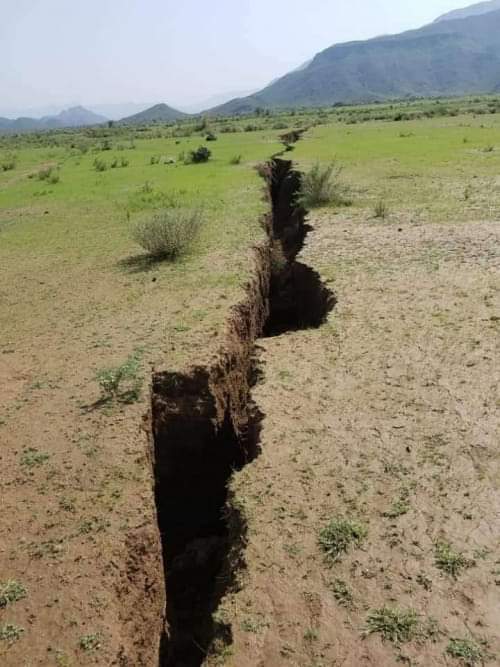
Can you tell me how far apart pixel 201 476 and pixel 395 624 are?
401 cm

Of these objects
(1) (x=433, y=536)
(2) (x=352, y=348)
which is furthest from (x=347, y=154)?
(1) (x=433, y=536)

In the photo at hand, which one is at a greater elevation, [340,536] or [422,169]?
[340,536]

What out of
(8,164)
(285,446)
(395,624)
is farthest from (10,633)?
(8,164)

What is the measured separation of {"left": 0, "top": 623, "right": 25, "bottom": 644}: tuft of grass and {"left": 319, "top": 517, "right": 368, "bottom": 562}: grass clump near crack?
2.28 metres

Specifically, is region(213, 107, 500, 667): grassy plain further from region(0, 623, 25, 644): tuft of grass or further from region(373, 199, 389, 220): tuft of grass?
region(373, 199, 389, 220): tuft of grass

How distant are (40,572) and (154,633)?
1.08 m

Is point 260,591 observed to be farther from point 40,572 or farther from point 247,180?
point 247,180

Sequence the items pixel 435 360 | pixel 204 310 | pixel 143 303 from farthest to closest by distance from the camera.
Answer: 1. pixel 143 303
2. pixel 204 310
3. pixel 435 360

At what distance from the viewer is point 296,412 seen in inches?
264

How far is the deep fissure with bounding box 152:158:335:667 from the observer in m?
5.55

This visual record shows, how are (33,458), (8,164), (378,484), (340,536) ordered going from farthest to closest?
(8,164) → (33,458) → (378,484) → (340,536)

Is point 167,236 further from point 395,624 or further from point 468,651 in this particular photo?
point 468,651

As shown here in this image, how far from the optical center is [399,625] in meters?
4.12

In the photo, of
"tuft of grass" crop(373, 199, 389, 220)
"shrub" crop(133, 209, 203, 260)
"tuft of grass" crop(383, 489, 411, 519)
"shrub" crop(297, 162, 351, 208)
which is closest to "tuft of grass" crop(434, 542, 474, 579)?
"tuft of grass" crop(383, 489, 411, 519)
